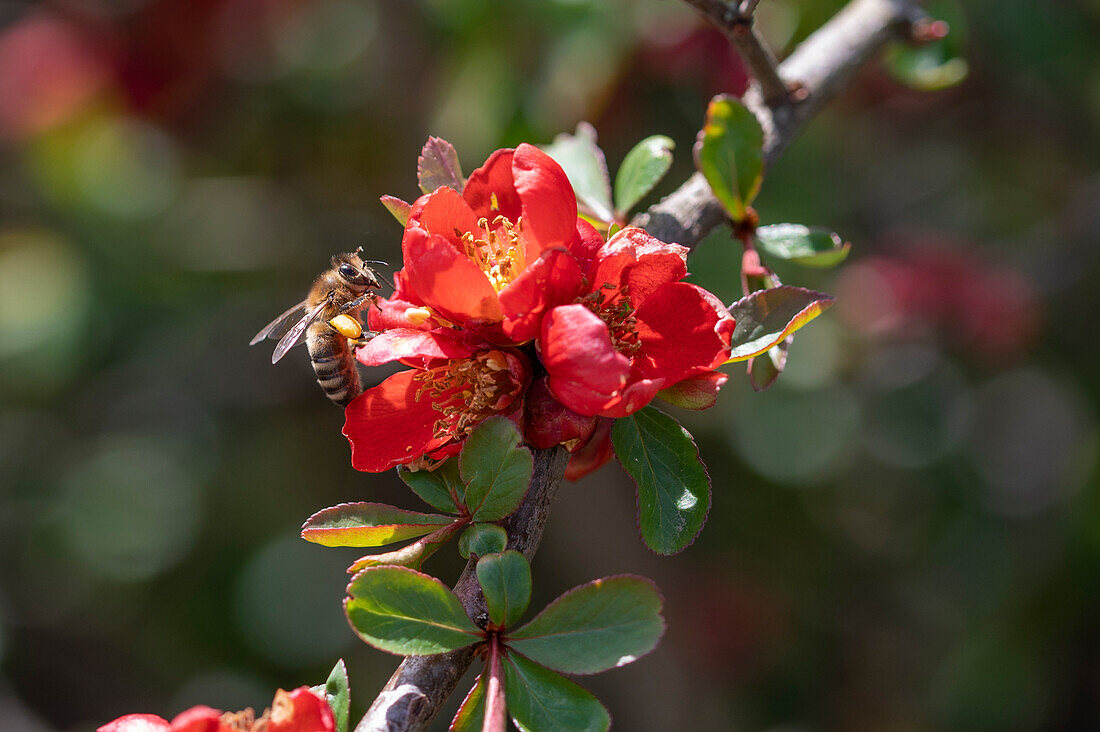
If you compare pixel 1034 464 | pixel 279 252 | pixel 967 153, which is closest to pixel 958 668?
pixel 1034 464

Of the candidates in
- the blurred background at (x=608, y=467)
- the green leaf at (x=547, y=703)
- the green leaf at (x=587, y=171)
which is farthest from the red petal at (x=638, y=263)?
the blurred background at (x=608, y=467)

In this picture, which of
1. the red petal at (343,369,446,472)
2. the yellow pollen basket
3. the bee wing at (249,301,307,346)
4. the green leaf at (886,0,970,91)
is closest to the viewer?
the red petal at (343,369,446,472)

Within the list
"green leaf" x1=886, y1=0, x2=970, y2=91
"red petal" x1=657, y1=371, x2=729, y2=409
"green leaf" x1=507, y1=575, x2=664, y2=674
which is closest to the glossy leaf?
"green leaf" x1=507, y1=575, x2=664, y2=674

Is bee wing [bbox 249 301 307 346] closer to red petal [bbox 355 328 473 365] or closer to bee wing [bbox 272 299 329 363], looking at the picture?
bee wing [bbox 272 299 329 363]

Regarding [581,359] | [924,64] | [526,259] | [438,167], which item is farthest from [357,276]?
[924,64]

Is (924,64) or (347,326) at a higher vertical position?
(347,326)

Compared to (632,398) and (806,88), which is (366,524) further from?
(806,88)
